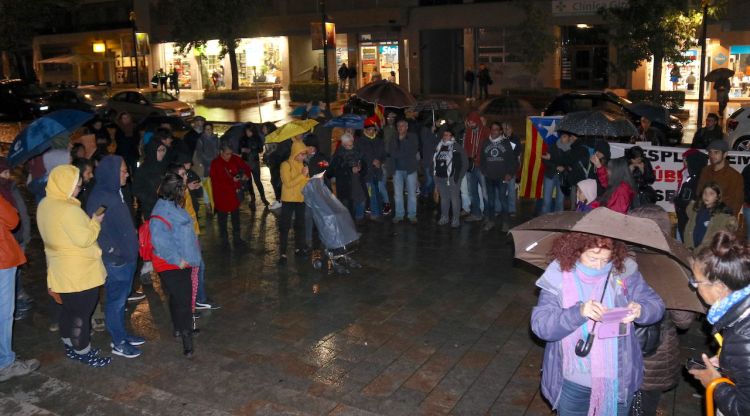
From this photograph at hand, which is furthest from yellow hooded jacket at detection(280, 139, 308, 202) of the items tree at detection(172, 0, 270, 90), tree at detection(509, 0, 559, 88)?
tree at detection(172, 0, 270, 90)

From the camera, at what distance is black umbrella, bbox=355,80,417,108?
521 inches

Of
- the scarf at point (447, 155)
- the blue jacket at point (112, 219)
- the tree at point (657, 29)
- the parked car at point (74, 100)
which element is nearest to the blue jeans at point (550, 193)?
the scarf at point (447, 155)

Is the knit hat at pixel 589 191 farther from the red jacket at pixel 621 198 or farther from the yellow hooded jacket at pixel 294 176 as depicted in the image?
the yellow hooded jacket at pixel 294 176

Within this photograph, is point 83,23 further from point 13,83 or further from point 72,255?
point 72,255

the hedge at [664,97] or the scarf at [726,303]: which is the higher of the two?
the hedge at [664,97]

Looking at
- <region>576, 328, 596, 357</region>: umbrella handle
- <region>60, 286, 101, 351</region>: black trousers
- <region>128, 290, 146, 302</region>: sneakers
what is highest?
<region>576, 328, 596, 357</region>: umbrella handle

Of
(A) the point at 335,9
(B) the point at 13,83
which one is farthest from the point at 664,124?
(B) the point at 13,83

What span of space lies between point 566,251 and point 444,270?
5.27 m

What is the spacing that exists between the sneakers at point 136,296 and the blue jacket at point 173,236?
7.22 feet

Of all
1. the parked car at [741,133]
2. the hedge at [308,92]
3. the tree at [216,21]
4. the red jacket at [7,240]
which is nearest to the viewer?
the red jacket at [7,240]

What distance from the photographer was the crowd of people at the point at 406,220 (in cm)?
397

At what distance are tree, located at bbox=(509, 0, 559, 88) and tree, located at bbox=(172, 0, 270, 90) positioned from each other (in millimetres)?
13116

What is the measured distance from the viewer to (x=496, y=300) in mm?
8102

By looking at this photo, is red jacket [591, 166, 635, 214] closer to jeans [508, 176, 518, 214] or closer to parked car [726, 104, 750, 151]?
jeans [508, 176, 518, 214]
